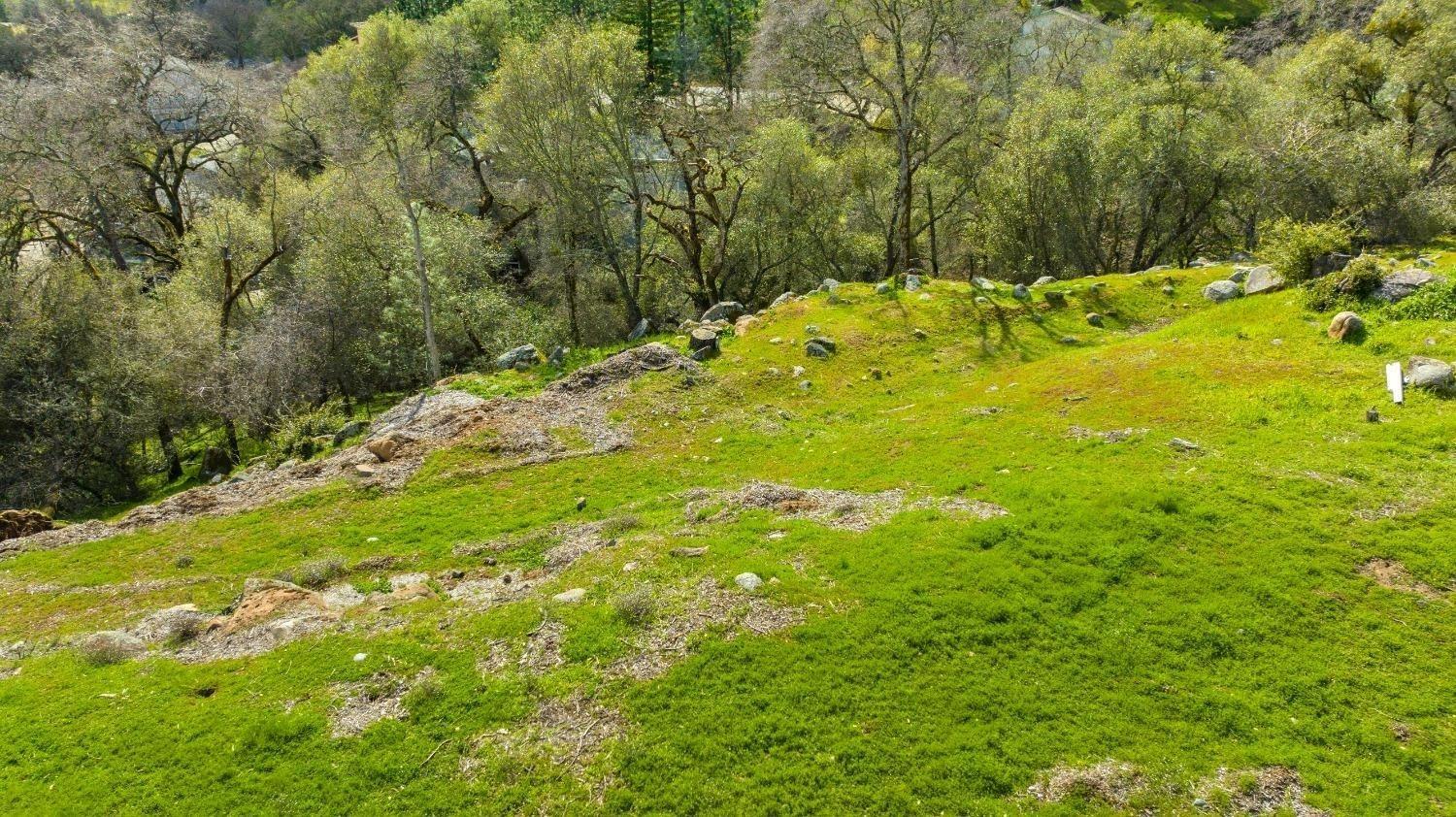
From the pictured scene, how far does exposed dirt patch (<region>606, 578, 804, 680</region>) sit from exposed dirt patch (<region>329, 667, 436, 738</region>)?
3.34 m

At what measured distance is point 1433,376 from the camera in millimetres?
15664

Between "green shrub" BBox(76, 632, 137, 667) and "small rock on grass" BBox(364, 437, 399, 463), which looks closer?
"green shrub" BBox(76, 632, 137, 667)

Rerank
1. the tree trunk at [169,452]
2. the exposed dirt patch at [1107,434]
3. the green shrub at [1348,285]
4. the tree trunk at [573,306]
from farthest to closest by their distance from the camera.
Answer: the tree trunk at [573,306], the tree trunk at [169,452], the green shrub at [1348,285], the exposed dirt patch at [1107,434]

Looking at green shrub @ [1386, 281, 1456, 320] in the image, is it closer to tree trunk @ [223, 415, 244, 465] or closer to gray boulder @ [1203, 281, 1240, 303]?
gray boulder @ [1203, 281, 1240, 303]

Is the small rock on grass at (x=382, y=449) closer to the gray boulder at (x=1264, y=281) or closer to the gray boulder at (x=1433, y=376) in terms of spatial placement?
the gray boulder at (x=1433, y=376)

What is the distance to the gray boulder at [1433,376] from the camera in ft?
51.0

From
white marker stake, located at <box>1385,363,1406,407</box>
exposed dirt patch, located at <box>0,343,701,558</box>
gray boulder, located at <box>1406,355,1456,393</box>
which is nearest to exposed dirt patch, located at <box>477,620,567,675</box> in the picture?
exposed dirt patch, located at <box>0,343,701,558</box>

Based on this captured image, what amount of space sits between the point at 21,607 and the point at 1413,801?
26983 millimetres

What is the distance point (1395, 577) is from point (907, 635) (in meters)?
8.70

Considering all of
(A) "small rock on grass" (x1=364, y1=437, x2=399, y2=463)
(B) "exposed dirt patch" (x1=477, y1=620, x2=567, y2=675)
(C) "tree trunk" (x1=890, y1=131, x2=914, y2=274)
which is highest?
(C) "tree trunk" (x1=890, y1=131, x2=914, y2=274)

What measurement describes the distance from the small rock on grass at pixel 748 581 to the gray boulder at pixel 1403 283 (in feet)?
72.3

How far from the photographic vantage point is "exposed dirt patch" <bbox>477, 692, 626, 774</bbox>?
9.42 metres

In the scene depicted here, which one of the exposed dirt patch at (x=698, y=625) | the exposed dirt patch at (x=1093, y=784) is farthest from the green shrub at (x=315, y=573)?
the exposed dirt patch at (x=1093, y=784)

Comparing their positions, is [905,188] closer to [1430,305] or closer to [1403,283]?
[1403,283]
